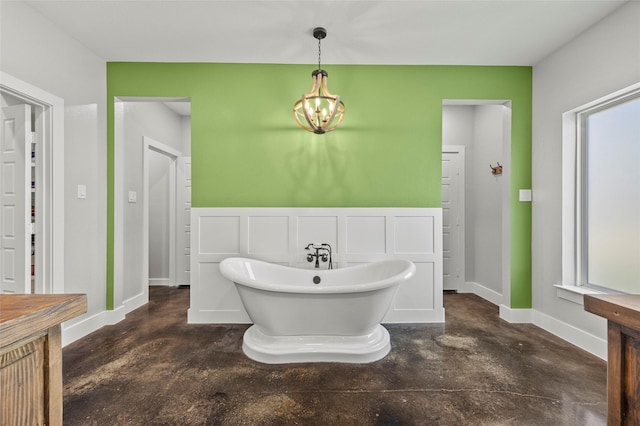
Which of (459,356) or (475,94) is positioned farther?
(475,94)

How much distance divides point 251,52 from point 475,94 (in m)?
2.18

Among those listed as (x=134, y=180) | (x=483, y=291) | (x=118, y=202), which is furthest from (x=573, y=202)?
(x=134, y=180)

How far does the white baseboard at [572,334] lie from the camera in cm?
216

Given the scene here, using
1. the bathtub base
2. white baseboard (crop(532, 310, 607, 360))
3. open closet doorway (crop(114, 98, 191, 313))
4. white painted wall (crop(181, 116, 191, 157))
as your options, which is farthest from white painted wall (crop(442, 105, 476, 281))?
white painted wall (crop(181, 116, 191, 157))

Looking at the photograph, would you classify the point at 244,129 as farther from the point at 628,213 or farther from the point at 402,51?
the point at 628,213

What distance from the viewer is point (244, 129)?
2842 mm

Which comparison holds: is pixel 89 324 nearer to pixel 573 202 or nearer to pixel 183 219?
pixel 183 219

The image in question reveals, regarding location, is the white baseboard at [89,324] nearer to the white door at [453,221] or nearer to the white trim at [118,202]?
the white trim at [118,202]

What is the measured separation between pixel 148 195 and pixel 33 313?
3.55 meters

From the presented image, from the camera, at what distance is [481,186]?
3695 mm

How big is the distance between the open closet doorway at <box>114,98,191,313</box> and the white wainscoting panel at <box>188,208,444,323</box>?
87cm

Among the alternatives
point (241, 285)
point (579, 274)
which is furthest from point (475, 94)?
point (241, 285)

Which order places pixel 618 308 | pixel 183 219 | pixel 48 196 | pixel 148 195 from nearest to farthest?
pixel 618 308, pixel 48 196, pixel 148 195, pixel 183 219

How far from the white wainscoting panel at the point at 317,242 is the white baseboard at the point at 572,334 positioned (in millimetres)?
877
